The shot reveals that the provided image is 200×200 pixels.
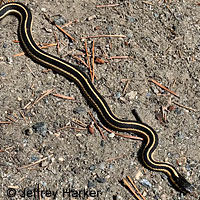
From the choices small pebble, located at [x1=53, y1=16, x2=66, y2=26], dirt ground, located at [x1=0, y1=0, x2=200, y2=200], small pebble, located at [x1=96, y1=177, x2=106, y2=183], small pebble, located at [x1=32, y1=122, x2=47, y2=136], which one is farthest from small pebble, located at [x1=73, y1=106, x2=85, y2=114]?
small pebble, located at [x1=53, y1=16, x2=66, y2=26]

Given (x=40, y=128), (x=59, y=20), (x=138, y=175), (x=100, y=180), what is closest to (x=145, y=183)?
(x=138, y=175)

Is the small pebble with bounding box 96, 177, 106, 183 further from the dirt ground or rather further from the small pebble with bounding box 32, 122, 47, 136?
the small pebble with bounding box 32, 122, 47, 136

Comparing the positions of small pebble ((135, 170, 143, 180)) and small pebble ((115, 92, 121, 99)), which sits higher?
small pebble ((115, 92, 121, 99))

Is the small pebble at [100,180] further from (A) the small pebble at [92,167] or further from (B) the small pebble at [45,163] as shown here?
(B) the small pebble at [45,163]

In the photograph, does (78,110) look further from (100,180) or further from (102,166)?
(100,180)

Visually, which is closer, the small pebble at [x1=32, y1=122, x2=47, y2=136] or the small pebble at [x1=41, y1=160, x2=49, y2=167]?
the small pebble at [x1=41, y1=160, x2=49, y2=167]

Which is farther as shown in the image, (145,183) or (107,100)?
(107,100)

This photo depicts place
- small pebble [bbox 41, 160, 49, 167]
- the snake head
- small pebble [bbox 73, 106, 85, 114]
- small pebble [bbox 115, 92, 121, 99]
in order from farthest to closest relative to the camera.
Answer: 1. small pebble [bbox 115, 92, 121, 99]
2. small pebble [bbox 73, 106, 85, 114]
3. the snake head
4. small pebble [bbox 41, 160, 49, 167]
